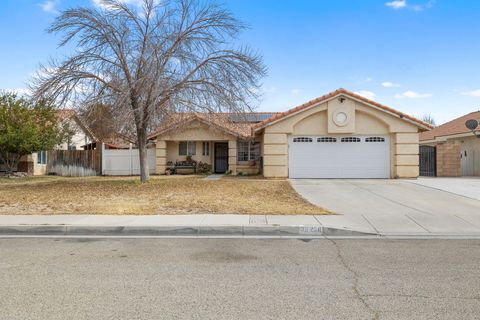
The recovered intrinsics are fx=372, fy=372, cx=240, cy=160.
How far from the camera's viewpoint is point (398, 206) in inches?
438

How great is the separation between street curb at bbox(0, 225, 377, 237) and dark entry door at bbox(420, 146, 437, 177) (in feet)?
58.3

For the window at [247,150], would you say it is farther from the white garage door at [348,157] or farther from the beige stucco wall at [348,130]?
the white garage door at [348,157]

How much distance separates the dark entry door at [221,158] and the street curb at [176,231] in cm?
1793

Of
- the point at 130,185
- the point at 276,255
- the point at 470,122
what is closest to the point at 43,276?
the point at 276,255

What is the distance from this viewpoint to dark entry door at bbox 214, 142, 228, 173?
2625cm

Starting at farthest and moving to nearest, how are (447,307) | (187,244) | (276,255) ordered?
(187,244), (276,255), (447,307)

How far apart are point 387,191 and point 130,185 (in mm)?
10861

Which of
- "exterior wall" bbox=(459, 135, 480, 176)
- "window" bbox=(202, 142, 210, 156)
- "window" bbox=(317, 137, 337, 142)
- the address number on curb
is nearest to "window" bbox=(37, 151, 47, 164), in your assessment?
"window" bbox=(202, 142, 210, 156)

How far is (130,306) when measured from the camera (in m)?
4.12

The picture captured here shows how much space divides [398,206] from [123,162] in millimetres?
19051

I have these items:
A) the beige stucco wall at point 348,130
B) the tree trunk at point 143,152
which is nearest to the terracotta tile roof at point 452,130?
the beige stucco wall at point 348,130

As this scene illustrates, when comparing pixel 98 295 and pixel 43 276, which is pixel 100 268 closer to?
pixel 43 276

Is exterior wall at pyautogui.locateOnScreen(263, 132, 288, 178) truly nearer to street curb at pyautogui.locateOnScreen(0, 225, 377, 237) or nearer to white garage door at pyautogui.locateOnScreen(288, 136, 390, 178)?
white garage door at pyautogui.locateOnScreen(288, 136, 390, 178)

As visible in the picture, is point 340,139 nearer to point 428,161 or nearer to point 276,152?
point 276,152
